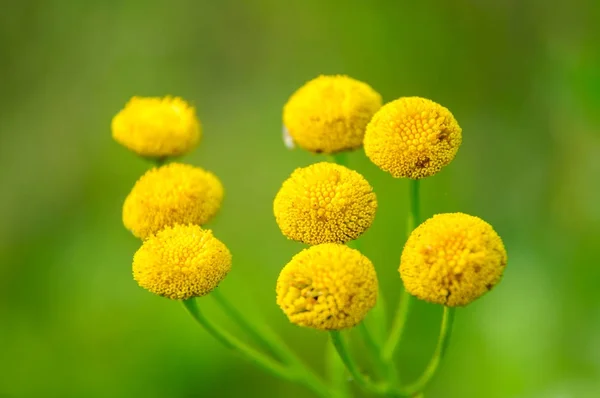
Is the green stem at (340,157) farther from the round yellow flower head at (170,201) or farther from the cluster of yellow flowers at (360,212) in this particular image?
the round yellow flower head at (170,201)

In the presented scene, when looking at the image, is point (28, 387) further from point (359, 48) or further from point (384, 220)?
point (359, 48)

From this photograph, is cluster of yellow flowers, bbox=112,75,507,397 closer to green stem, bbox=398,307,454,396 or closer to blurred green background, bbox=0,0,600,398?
green stem, bbox=398,307,454,396

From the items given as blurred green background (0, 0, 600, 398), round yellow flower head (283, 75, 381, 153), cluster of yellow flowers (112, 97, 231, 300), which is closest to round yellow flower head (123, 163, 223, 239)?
cluster of yellow flowers (112, 97, 231, 300)

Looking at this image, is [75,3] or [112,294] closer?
[112,294]

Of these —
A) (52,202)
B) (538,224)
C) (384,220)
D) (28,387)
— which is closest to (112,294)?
(28,387)

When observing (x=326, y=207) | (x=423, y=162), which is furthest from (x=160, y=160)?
(x=423, y=162)

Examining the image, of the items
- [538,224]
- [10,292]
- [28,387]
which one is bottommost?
[28,387]

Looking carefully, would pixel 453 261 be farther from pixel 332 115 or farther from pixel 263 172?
pixel 263 172

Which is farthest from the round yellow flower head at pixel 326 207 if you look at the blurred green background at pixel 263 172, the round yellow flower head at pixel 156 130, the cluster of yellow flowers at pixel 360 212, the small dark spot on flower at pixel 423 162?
the blurred green background at pixel 263 172
